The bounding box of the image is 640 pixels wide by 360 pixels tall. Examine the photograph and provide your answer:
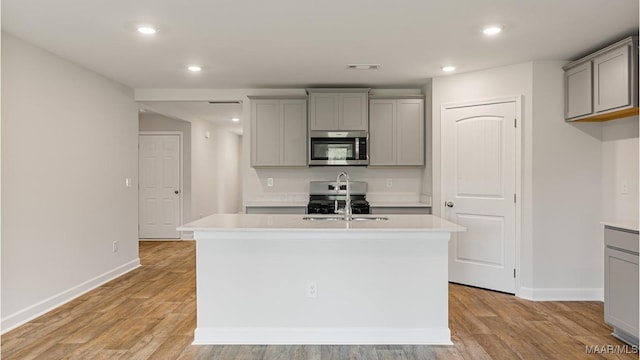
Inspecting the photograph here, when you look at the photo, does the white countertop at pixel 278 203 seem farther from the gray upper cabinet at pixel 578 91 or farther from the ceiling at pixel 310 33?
the gray upper cabinet at pixel 578 91

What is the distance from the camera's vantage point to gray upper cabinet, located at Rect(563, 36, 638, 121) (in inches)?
123

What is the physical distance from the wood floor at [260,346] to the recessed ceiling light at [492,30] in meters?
2.30

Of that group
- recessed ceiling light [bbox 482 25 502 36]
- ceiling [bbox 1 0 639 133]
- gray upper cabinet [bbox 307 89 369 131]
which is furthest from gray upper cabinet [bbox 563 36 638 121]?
gray upper cabinet [bbox 307 89 369 131]

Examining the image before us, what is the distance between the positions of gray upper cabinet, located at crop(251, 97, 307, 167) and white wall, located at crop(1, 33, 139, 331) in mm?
1619

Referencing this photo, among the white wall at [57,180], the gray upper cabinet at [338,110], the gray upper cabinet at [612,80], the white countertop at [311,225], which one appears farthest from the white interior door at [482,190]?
the white wall at [57,180]

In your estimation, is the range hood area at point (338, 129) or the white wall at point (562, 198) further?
the range hood area at point (338, 129)

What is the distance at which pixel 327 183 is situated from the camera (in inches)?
211

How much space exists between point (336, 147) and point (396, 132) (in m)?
0.77

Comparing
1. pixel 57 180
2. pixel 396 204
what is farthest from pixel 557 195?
pixel 57 180

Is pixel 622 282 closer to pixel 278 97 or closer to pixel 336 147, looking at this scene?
pixel 336 147

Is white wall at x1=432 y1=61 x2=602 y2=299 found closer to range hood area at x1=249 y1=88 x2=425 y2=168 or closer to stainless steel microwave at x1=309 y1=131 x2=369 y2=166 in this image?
range hood area at x1=249 y1=88 x2=425 y2=168

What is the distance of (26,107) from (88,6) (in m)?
1.31

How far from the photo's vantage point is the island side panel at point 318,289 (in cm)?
292

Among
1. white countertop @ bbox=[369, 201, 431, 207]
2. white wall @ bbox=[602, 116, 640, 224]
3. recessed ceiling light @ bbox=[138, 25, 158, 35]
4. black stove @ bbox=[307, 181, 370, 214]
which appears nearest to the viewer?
recessed ceiling light @ bbox=[138, 25, 158, 35]
